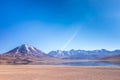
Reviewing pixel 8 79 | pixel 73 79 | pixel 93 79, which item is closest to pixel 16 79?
pixel 8 79

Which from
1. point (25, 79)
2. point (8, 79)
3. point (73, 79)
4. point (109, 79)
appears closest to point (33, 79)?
point (25, 79)

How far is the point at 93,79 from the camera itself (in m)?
25.4

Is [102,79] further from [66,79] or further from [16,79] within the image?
[16,79]

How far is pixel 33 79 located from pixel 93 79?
8021 mm

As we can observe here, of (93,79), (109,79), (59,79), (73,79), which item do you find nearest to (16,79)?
(59,79)

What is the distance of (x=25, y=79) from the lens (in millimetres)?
26500

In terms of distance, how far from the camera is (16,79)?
2680 cm

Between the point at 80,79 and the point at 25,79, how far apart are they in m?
7.42

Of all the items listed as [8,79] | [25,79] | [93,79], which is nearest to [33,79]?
[25,79]

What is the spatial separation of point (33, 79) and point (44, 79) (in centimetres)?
149

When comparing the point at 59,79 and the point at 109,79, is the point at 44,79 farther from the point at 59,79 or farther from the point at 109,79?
the point at 109,79

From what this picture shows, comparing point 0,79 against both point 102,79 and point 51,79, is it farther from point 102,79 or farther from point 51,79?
point 102,79

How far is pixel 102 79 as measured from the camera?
2548 cm

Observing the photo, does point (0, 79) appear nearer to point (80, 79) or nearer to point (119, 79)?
point (80, 79)
